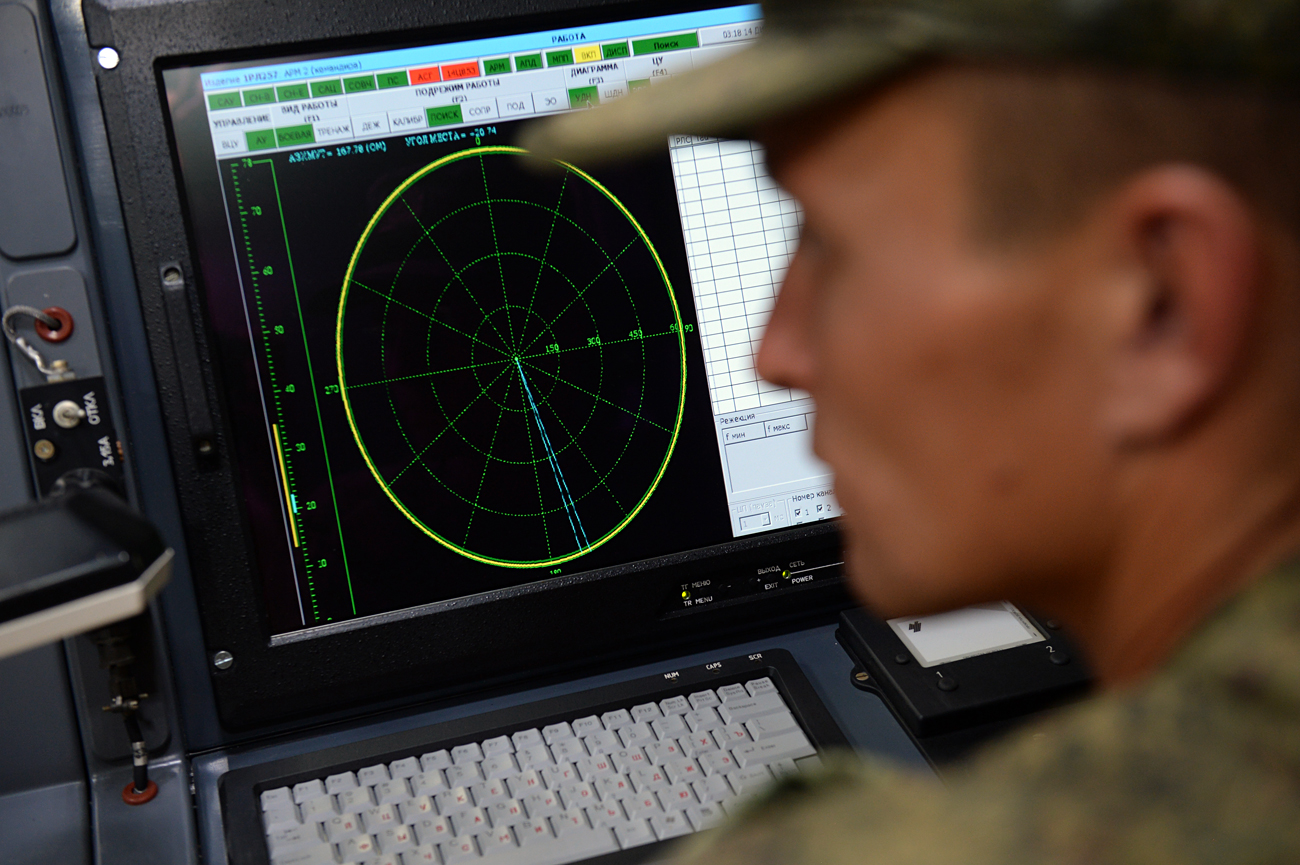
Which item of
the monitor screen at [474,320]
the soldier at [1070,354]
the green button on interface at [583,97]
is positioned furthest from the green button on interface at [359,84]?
the soldier at [1070,354]

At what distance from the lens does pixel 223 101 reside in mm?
873

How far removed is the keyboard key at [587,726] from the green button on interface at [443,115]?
508mm

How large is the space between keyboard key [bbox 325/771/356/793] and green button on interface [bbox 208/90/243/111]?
0.53 m

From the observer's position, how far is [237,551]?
89 centimetres

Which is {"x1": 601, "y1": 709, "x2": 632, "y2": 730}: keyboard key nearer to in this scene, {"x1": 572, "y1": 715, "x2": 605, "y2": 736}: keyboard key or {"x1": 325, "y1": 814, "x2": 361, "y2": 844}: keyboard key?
{"x1": 572, "y1": 715, "x2": 605, "y2": 736}: keyboard key

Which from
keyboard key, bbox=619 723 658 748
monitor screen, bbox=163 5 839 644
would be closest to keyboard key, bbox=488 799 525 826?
keyboard key, bbox=619 723 658 748

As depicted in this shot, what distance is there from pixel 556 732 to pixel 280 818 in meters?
0.21

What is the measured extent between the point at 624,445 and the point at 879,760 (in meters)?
0.34

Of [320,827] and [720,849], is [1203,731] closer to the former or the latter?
[720,849]

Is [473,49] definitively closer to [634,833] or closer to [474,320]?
[474,320]

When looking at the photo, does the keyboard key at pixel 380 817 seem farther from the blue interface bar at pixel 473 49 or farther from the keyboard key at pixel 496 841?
the blue interface bar at pixel 473 49

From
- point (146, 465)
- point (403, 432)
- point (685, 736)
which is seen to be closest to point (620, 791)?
point (685, 736)

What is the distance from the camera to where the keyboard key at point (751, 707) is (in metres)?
0.88

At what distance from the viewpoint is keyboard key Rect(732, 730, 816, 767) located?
0.83m
